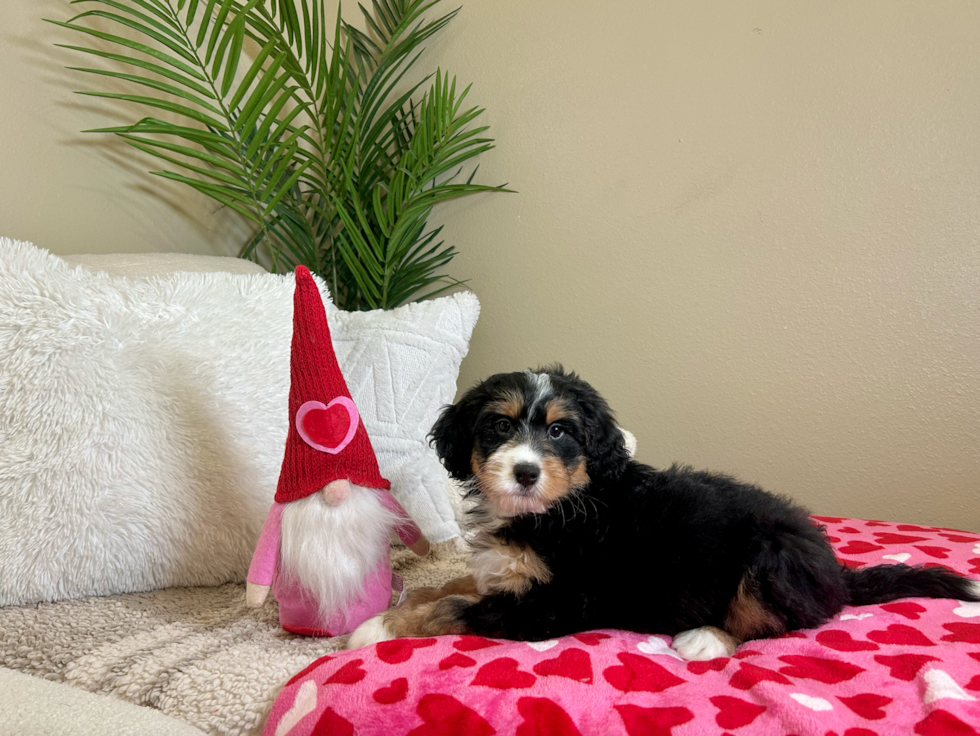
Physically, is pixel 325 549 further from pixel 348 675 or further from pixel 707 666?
pixel 707 666

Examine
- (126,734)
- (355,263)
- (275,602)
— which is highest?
(355,263)

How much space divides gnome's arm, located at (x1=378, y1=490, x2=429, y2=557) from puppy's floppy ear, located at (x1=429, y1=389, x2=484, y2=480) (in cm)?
19

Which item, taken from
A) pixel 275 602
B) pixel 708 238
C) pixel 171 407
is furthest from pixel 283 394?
pixel 708 238

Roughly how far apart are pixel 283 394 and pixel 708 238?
173cm

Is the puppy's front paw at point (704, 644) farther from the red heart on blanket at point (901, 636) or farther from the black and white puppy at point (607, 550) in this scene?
the red heart on blanket at point (901, 636)

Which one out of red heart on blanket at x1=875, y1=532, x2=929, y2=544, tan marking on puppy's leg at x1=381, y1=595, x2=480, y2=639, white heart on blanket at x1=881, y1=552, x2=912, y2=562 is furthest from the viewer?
red heart on blanket at x1=875, y1=532, x2=929, y2=544

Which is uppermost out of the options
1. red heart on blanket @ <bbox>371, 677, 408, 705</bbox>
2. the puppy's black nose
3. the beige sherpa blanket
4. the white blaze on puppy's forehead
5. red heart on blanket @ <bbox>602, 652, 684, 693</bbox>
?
the white blaze on puppy's forehead

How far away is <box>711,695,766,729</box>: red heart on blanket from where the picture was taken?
1073 mm

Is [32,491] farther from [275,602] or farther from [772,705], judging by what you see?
[772,705]

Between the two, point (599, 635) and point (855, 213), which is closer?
point (599, 635)

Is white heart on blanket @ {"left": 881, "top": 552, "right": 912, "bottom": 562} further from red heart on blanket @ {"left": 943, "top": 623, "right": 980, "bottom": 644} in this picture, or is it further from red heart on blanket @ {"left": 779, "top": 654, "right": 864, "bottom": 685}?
red heart on blanket @ {"left": 779, "top": 654, "right": 864, "bottom": 685}

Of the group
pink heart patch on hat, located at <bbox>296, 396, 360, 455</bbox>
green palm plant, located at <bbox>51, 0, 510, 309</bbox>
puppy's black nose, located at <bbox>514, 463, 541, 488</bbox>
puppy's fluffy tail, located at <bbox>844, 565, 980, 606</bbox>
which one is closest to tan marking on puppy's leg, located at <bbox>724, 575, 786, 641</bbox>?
puppy's fluffy tail, located at <bbox>844, 565, 980, 606</bbox>

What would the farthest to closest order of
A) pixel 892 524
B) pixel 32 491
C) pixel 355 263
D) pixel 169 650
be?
pixel 355 263
pixel 892 524
pixel 32 491
pixel 169 650

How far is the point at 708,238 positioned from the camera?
2615 mm
